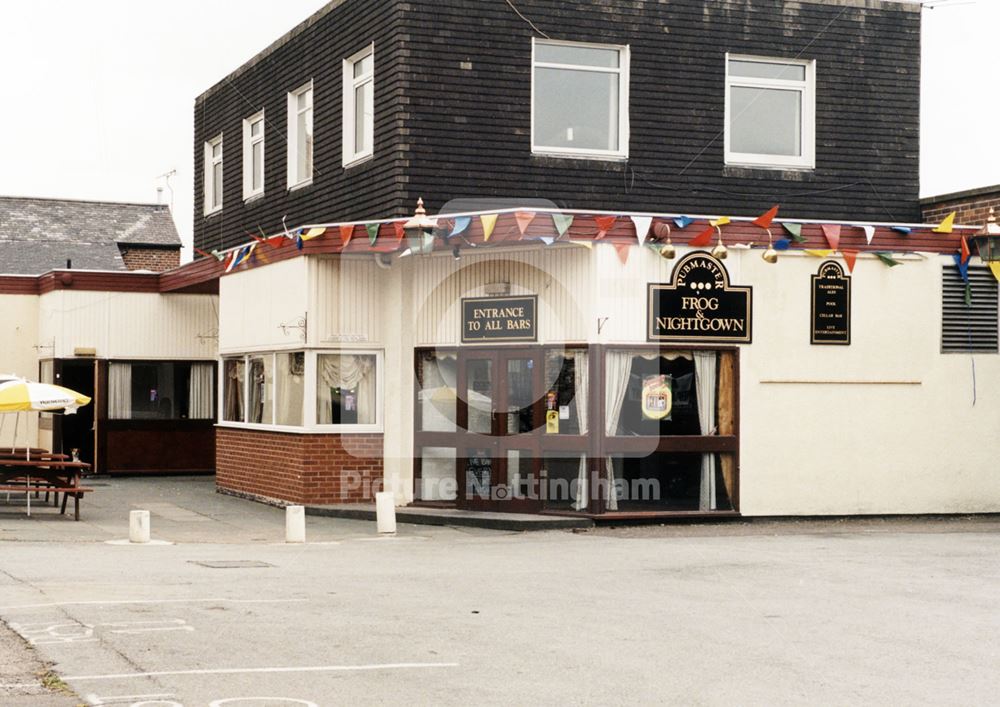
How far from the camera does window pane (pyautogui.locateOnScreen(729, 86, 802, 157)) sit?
22.7m

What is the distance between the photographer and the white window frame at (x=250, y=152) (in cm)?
2655

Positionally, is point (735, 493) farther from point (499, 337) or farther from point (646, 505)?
Result: point (499, 337)

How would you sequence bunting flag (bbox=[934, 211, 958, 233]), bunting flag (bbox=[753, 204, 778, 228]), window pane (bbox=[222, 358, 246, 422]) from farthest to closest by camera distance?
1. window pane (bbox=[222, 358, 246, 422])
2. bunting flag (bbox=[934, 211, 958, 233])
3. bunting flag (bbox=[753, 204, 778, 228])

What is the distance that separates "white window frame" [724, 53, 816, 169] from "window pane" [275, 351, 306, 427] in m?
7.34

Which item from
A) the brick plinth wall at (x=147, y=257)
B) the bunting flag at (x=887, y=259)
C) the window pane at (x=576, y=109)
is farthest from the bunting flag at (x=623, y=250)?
the brick plinth wall at (x=147, y=257)

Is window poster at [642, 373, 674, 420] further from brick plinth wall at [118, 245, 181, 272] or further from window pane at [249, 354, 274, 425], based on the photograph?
brick plinth wall at [118, 245, 181, 272]

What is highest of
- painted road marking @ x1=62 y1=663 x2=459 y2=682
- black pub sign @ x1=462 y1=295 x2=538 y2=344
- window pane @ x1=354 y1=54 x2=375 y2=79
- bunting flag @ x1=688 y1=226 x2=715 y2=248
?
window pane @ x1=354 y1=54 x2=375 y2=79

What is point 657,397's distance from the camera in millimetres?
19516

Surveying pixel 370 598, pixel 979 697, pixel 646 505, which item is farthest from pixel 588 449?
pixel 979 697

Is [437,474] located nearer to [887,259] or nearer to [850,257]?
[850,257]

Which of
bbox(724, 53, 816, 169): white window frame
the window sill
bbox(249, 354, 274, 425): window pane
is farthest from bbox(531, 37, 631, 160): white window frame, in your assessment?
bbox(249, 354, 274, 425): window pane

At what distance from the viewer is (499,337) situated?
20.0 m

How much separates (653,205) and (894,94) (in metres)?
4.72

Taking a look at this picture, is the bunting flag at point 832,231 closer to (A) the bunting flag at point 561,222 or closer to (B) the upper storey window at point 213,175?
(A) the bunting flag at point 561,222
